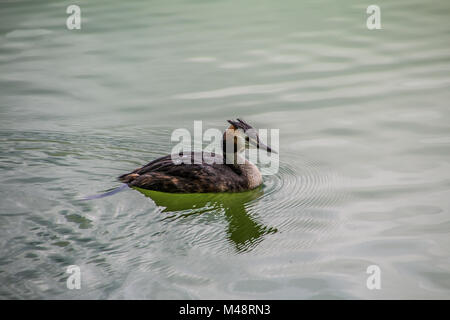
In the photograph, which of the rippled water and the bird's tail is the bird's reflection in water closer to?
the rippled water

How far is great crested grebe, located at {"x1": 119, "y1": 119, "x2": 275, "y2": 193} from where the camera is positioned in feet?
24.6

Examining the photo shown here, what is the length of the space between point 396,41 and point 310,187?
19.6 feet

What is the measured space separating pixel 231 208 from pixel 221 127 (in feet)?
7.36

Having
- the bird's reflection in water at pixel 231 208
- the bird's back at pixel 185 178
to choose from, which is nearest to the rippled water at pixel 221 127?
the bird's reflection in water at pixel 231 208

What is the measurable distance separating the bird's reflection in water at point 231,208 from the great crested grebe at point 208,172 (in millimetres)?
90

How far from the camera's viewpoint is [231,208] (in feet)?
23.6

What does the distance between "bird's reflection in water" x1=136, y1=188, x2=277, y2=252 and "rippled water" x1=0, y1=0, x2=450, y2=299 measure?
0.02 m

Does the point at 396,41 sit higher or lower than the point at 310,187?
higher

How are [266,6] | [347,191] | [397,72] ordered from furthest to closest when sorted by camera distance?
[266,6] → [397,72] → [347,191]

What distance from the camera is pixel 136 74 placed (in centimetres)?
1132

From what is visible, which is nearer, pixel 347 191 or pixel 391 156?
pixel 347 191

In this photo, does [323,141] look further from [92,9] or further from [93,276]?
[92,9]
